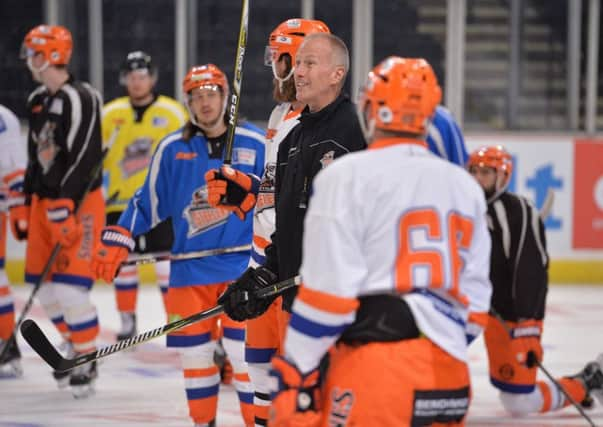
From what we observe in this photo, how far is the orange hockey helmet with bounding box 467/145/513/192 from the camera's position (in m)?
4.48

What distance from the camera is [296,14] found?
8414 millimetres

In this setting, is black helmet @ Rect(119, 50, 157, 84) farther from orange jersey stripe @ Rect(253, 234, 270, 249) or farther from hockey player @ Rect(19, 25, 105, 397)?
orange jersey stripe @ Rect(253, 234, 270, 249)

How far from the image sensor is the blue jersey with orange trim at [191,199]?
3973mm

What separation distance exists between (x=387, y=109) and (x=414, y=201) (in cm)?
19

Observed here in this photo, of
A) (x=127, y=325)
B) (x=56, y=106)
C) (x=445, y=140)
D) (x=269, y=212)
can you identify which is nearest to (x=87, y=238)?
(x=56, y=106)

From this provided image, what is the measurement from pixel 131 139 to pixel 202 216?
2.09m

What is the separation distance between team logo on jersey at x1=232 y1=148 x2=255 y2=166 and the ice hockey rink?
98 centimetres

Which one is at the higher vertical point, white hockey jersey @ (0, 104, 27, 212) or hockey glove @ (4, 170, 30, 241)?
white hockey jersey @ (0, 104, 27, 212)

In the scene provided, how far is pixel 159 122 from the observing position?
5957mm

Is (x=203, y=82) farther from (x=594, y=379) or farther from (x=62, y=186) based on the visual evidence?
(x=594, y=379)

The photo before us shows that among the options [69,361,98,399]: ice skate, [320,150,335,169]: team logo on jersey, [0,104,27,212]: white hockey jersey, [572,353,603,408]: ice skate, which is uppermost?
[320,150,335,169]: team logo on jersey

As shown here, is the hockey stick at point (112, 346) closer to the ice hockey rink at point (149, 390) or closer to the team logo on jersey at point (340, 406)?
the team logo on jersey at point (340, 406)

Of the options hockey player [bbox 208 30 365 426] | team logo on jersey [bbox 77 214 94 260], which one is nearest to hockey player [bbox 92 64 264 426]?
hockey player [bbox 208 30 365 426]

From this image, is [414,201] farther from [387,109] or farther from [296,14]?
[296,14]
